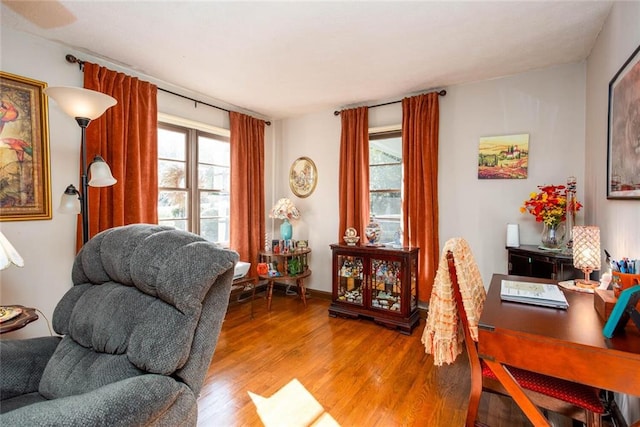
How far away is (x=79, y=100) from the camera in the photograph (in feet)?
6.07

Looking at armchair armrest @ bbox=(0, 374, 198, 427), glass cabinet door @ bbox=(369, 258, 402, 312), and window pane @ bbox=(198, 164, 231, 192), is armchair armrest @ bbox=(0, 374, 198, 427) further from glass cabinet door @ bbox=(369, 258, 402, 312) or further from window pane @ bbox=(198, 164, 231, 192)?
window pane @ bbox=(198, 164, 231, 192)

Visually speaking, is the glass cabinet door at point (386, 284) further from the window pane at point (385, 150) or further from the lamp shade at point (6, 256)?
the lamp shade at point (6, 256)

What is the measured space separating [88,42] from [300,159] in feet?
8.07

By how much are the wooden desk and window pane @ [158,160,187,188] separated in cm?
309

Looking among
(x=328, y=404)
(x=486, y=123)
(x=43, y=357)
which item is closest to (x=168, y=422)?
(x=43, y=357)

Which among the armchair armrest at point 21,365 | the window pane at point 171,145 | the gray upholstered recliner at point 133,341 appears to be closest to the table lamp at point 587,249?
the gray upholstered recliner at point 133,341

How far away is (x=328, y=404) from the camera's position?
1.85m

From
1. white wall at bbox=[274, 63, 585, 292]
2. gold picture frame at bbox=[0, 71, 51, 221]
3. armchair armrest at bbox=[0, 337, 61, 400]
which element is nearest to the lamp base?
white wall at bbox=[274, 63, 585, 292]

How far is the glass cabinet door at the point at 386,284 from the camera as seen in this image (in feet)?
9.95

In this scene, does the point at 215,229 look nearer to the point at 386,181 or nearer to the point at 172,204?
the point at 172,204

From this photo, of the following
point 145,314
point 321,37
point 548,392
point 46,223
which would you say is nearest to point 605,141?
point 548,392

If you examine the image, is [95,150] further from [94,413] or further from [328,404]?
[328,404]

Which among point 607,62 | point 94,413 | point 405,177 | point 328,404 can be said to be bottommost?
point 328,404

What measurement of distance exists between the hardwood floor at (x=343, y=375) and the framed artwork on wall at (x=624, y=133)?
4.62ft
